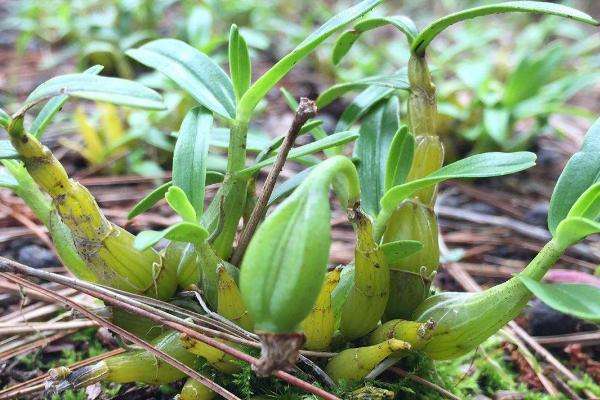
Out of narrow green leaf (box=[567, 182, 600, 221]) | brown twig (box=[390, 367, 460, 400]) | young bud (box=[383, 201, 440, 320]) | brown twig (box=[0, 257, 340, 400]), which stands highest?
narrow green leaf (box=[567, 182, 600, 221])

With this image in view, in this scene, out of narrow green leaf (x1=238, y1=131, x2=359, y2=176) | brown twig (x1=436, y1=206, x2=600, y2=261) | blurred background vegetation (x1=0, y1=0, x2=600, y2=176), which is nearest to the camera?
narrow green leaf (x1=238, y1=131, x2=359, y2=176)

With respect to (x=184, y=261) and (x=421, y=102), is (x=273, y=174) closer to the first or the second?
(x=184, y=261)

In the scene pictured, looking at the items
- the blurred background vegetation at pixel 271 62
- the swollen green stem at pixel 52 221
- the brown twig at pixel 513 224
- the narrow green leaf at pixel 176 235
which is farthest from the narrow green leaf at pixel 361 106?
the brown twig at pixel 513 224

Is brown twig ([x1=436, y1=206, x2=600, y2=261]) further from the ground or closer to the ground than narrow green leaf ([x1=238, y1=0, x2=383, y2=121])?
closer to the ground

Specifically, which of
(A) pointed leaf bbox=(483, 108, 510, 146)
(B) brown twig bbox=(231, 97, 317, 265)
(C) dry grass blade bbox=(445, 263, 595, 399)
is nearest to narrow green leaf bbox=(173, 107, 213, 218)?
(B) brown twig bbox=(231, 97, 317, 265)

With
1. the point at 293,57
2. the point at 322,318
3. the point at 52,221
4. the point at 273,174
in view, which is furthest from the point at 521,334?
the point at 52,221

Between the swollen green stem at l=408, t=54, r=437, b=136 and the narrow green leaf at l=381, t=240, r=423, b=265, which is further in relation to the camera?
the swollen green stem at l=408, t=54, r=437, b=136

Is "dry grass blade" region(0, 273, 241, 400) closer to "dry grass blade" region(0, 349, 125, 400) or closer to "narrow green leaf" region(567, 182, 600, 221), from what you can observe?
"dry grass blade" region(0, 349, 125, 400)
